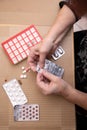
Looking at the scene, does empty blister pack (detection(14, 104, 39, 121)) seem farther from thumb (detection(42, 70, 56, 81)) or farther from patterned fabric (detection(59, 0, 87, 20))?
patterned fabric (detection(59, 0, 87, 20))

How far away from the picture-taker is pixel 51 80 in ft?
2.94

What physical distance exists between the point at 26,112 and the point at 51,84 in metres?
0.13

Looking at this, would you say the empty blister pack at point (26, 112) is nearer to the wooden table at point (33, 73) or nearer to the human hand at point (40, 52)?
the wooden table at point (33, 73)

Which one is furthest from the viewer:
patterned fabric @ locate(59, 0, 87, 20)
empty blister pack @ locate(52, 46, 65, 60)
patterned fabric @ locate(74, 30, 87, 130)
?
patterned fabric @ locate(74, 30, 87, 130)

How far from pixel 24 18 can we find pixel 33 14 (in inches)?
1.6

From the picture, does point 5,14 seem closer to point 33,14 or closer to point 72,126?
point 33,14

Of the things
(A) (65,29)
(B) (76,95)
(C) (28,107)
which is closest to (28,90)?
(C) (28,107)

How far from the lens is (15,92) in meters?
0.91

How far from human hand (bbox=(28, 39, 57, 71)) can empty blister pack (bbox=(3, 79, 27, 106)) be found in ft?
0.29

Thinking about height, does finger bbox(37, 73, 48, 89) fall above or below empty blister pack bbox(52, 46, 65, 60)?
below

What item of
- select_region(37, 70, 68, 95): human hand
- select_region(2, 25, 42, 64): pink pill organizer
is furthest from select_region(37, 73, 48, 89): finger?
select_region(2, 25, 42, 64): pink pill organizer

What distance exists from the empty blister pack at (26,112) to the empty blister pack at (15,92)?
0.02 m

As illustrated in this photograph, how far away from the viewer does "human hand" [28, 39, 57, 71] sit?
929 millimetres

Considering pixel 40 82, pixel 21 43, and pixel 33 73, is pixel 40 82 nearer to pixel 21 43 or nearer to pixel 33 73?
pixel 33 73
